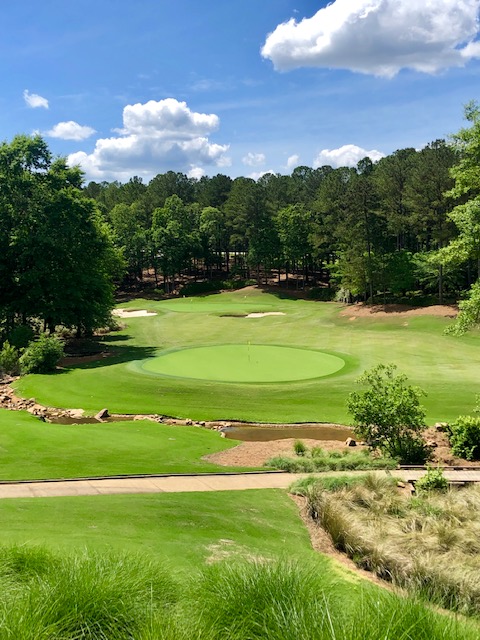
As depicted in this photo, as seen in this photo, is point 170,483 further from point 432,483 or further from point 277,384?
point 277,384

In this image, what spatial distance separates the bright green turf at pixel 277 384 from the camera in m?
23.3

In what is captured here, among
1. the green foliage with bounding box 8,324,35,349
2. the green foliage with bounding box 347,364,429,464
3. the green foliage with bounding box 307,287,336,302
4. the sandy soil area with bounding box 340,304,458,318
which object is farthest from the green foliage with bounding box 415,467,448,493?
the green foliage with bounding box 307,287,336,302

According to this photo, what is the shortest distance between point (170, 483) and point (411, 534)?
6.38m

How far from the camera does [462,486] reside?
13953 millimetres

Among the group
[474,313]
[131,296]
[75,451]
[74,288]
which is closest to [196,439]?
[75,451]

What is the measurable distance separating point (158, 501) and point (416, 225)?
58173 mm

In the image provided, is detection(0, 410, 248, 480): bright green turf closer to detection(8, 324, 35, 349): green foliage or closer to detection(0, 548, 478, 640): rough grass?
detection(0, 548, 478, 640): rough grass

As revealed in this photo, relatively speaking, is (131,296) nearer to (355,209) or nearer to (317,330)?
(355,209)

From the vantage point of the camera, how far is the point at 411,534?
952cm

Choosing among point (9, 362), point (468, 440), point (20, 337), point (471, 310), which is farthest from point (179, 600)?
point (20, 337)

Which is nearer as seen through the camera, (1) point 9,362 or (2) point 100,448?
(2) point 100,448

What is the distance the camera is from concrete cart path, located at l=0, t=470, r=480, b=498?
1212 centimetres

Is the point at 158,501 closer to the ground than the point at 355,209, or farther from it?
closer to the ground

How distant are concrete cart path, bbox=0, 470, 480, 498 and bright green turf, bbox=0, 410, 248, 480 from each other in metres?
0.62
